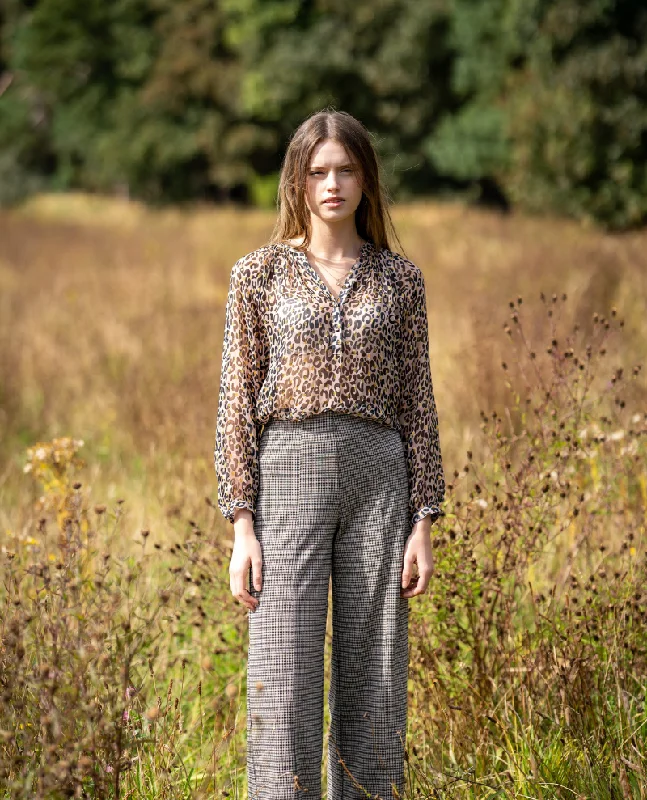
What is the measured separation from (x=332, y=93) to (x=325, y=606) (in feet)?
99.2

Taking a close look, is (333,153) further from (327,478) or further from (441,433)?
(441,433)

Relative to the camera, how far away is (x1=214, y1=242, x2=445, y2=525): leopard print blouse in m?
2.14

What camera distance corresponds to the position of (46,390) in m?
6.71

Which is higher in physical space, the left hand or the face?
the face

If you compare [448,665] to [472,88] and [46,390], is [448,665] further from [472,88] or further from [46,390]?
[472,88]

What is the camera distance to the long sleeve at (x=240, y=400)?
2.14 m

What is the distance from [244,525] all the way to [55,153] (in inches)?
Answer: 1958

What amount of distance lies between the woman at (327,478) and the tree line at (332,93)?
13154 mm

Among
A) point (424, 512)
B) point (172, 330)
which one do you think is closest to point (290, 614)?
point (424, 512)

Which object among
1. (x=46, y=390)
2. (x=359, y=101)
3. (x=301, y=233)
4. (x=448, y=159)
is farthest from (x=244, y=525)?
(x=359, y=101)

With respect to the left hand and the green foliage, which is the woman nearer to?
the left hand

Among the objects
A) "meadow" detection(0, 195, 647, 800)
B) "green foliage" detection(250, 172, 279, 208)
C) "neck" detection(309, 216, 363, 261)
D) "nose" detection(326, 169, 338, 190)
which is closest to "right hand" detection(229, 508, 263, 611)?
"meadow" detection(0, 195, 647, 800)

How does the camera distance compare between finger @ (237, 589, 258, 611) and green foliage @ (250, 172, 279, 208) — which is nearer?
finger @ (237, 589, 258, 611)

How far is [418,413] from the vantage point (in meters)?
2.27
